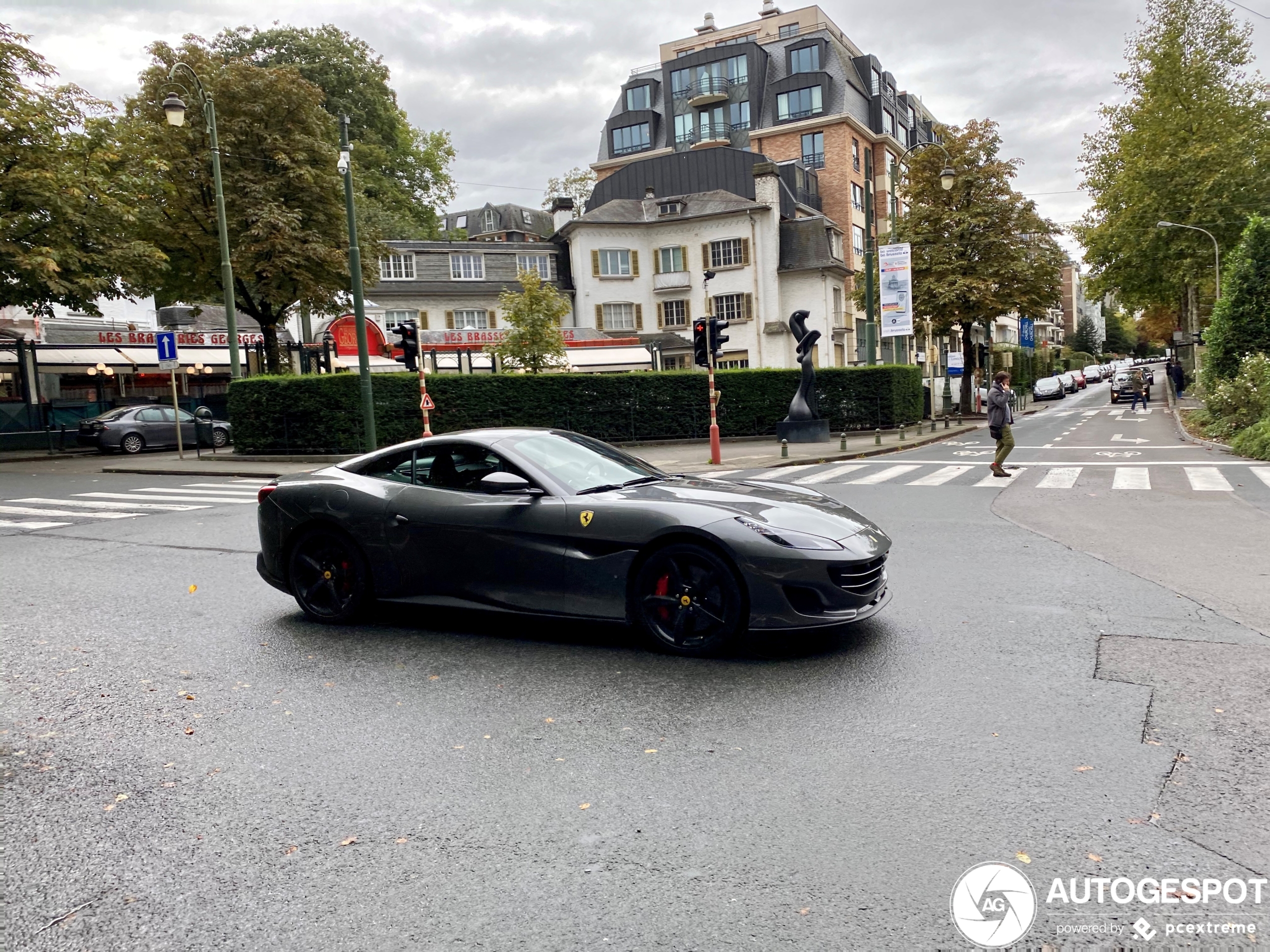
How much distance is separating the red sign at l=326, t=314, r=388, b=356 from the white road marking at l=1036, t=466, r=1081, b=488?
18521 mm

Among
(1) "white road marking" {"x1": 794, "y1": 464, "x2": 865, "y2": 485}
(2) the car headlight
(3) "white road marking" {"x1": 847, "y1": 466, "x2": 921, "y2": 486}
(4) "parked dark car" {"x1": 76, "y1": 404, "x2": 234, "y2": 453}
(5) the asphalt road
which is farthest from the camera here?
(4) "parked dark car" {"x1": 76, "y1": 404, "x2": 234, "y2": 453}

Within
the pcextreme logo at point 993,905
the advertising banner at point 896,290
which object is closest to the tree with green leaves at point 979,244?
the advertising banner at point 896,290

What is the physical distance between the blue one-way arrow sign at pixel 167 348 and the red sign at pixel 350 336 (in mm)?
5438

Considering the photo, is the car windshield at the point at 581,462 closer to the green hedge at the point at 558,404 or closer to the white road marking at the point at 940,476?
the white road marking at the point at 940,476

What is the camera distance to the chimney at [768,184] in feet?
151

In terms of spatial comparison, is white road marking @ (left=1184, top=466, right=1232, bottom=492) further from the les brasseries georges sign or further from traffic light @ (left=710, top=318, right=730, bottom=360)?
the les brasseries georges sign

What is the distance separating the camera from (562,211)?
173ft

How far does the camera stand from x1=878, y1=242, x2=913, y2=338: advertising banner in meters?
27.9

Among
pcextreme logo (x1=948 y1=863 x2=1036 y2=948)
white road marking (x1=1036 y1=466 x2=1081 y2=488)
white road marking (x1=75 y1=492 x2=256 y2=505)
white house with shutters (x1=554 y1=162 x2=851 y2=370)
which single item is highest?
white house with shutters (x1=554 y1=162 x2=851 y2=370)

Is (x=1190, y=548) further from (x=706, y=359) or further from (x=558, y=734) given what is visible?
(x=706, y=359)

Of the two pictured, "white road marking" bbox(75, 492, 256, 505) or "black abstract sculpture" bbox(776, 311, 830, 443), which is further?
"black abstract sculpture" bbox(776, 311, 830, 443)

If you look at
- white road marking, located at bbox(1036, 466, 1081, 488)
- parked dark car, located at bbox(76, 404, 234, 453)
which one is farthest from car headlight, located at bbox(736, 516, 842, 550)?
parked dark car, located at bbox(76, 404, 234, 453)

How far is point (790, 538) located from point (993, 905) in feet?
8.75

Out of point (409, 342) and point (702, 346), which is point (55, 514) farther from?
point (702, 346)
